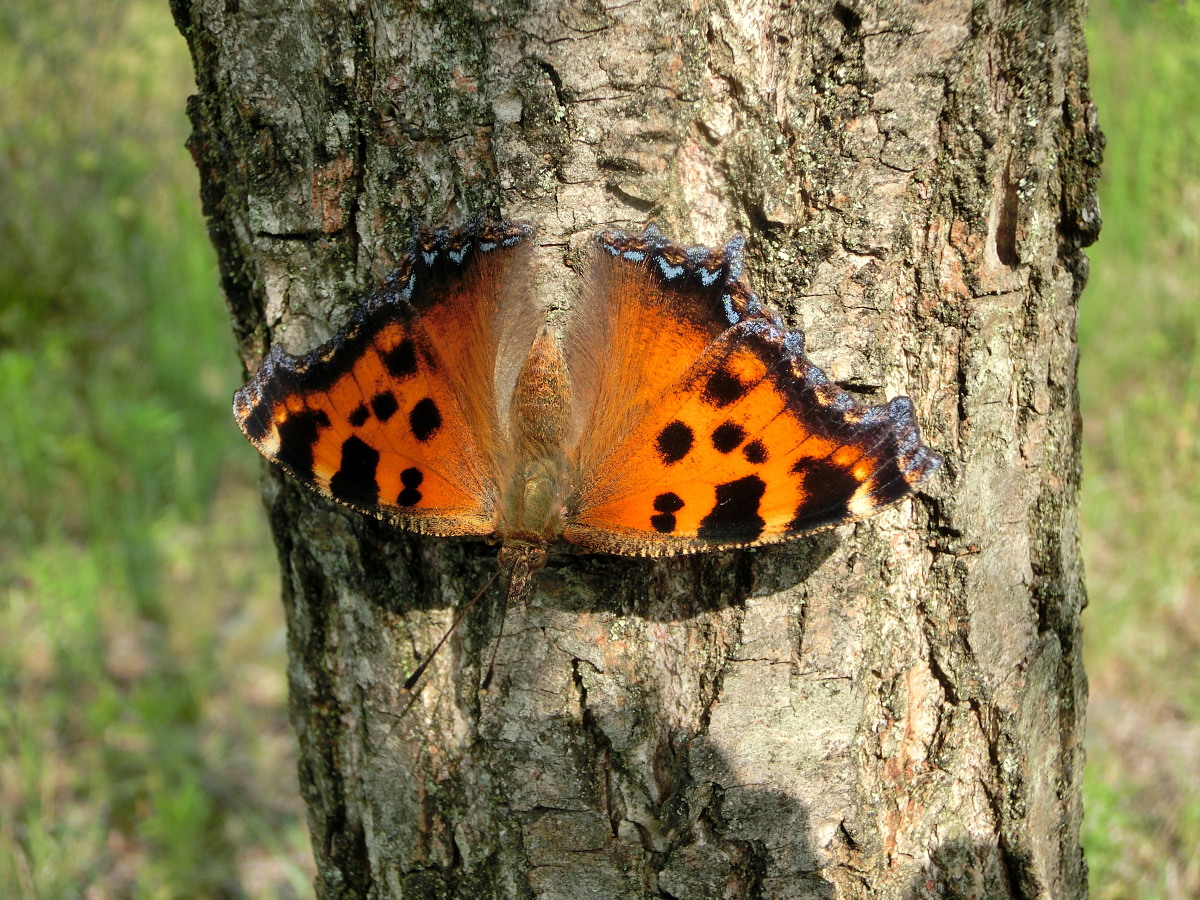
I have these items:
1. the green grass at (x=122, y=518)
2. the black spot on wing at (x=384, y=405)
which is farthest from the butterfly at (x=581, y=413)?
the green grass at (x=122, y=518)

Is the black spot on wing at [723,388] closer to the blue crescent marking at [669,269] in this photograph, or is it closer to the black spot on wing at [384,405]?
the blue crescent marking at [669,269]

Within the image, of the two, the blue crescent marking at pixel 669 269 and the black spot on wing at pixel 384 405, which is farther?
the black spot on wing at pixel 384 405

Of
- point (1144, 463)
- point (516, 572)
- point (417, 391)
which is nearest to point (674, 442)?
point (516, 572)

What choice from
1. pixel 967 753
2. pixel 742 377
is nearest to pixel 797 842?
pixel 967 753

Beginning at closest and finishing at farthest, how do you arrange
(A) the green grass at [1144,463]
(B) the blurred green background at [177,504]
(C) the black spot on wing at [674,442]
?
(C) the black spot on wing at [674,442]
(A) the green grass at [1144,463]
(B) the blurred green background at [177,504]

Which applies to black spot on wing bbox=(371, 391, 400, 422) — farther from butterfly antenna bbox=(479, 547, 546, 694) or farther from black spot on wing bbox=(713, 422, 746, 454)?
black spot on wing bbox=(713, 422, 746, 454)

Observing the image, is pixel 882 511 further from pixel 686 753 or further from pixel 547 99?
pixel 547 99

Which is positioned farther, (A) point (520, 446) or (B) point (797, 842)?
(A) point (520, 446)
